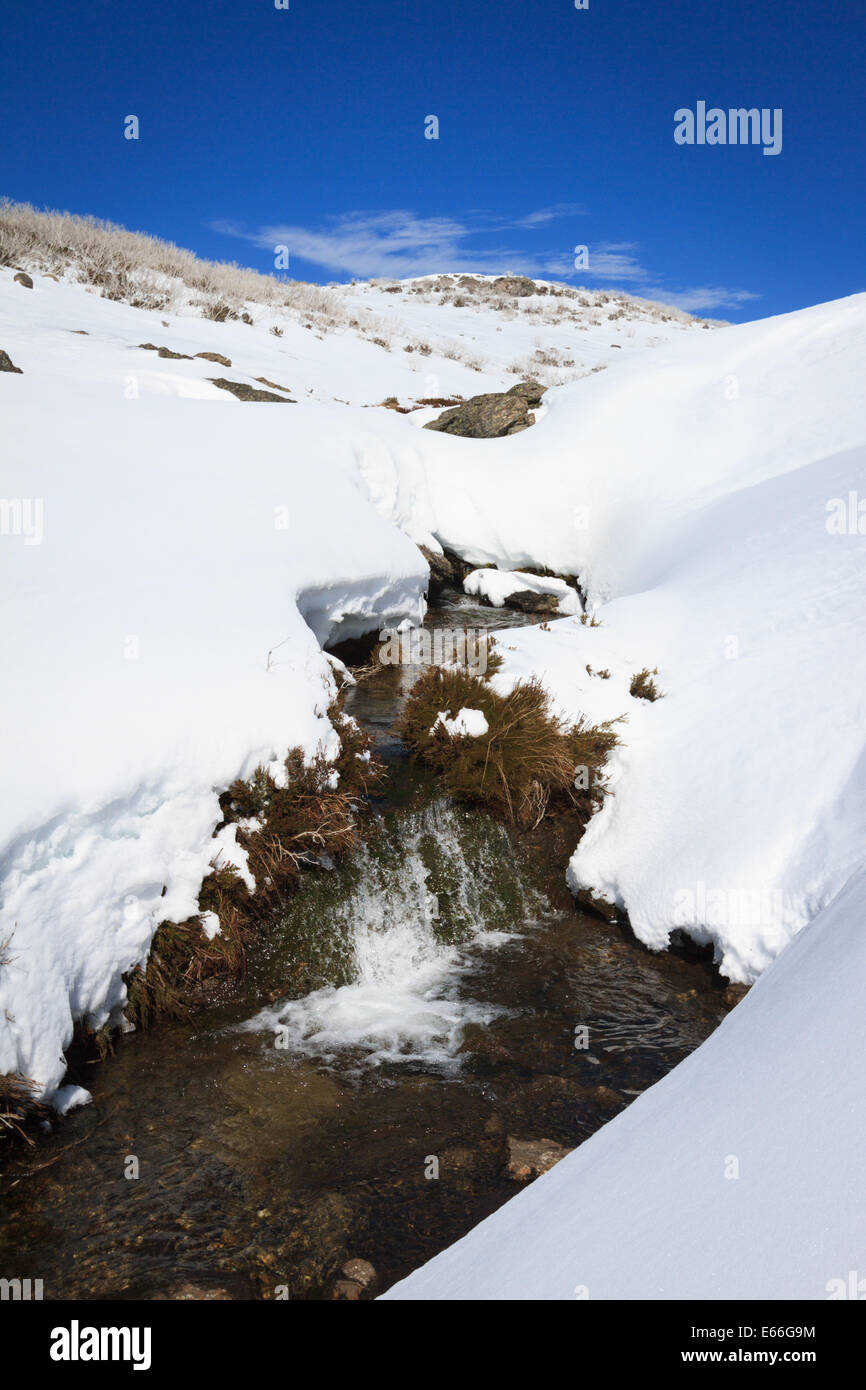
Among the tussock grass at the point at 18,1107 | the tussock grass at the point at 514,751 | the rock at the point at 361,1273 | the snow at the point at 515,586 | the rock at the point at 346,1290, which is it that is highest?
the snow at the point at 515,586

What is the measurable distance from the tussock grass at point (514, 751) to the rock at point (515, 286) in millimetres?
43444

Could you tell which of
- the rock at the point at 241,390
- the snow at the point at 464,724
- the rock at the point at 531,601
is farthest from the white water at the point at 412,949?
the rock at the point at 241,390

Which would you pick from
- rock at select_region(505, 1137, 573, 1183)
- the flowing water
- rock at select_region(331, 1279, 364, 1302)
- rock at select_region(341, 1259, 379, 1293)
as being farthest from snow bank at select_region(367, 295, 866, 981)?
rock at select_region(331, 1279, 364, 1302)

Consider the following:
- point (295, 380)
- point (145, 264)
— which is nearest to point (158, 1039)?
point (295, 380)

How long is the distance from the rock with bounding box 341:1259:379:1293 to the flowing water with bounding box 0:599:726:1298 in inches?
1.8

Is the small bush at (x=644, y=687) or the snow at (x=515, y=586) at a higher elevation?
the snow at (x=515, y=586)

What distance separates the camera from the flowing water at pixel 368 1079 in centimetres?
394

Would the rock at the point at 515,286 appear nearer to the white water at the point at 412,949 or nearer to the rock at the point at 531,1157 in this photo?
the white water at the point at 412,949

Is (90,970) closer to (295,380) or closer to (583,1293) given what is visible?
(583,1293)

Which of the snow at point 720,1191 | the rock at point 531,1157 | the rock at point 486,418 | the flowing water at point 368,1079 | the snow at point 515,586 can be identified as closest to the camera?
the snow at point 720,1191

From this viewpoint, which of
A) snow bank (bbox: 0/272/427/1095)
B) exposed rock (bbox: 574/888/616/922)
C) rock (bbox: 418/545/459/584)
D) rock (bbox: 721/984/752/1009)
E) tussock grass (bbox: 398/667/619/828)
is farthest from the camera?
rock (bbox: 418/545/459/584)

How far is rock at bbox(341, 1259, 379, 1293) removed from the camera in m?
3.77

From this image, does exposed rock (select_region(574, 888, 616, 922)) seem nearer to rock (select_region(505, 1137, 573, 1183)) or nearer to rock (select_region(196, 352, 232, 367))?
rock (select_region(505, 1137, 573, 1183))
